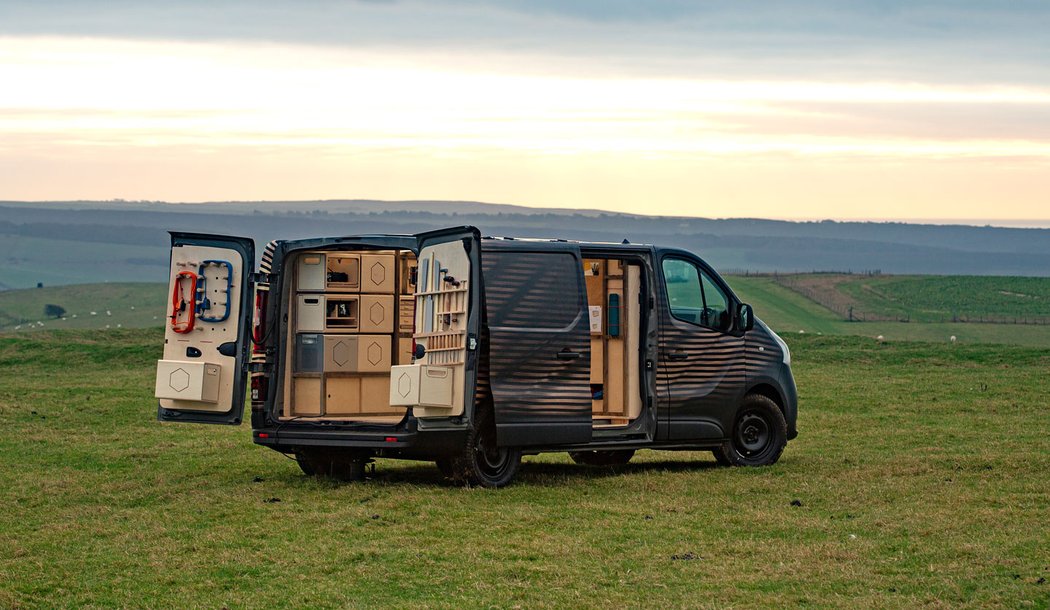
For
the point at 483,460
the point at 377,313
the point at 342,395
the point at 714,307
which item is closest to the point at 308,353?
the point at 342,395

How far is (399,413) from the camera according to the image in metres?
16.0

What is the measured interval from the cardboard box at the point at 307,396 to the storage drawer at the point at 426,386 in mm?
1991

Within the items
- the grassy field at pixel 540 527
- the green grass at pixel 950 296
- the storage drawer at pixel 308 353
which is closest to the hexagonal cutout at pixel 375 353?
the storage drawer at pixel 308 353

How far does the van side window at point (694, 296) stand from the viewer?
15977 mm

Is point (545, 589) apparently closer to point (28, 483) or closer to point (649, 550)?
point (649, 550)

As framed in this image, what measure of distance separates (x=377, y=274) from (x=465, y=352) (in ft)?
7.95

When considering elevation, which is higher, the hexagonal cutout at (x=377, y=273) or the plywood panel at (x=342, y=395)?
the hexagonal cutout at (x=377, y=273)

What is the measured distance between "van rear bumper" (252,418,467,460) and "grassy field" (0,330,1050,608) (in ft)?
1.28

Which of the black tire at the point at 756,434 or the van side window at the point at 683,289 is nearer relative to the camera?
the van side window at the point at 683,289

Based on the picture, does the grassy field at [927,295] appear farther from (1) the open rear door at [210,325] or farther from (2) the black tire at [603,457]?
(1) the open rear door at [210,325]

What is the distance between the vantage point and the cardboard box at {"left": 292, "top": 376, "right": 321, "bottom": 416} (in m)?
15.5

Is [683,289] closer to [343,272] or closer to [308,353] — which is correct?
[343,272]

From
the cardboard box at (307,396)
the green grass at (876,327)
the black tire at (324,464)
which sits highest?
the green grass at (876,327)

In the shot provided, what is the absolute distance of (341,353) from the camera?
618 inches
